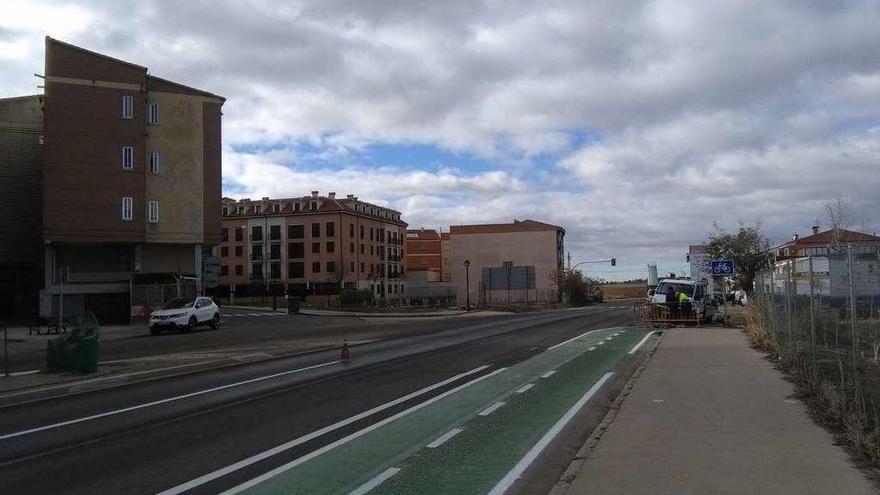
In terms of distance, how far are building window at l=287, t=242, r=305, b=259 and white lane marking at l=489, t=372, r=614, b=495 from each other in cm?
9709

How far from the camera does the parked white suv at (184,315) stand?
1380 inches

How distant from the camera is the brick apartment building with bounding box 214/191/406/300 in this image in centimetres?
10412

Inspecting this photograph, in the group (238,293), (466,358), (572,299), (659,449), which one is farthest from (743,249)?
(238,293)

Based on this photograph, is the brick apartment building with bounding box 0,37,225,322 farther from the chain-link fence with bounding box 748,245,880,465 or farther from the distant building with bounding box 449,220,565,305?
the distant building with bounding box 449,220,565,305

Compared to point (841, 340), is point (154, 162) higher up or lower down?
higher up

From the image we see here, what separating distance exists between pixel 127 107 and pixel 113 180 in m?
4.82

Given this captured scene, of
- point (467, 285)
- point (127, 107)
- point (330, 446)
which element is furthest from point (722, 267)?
point (467, 285)

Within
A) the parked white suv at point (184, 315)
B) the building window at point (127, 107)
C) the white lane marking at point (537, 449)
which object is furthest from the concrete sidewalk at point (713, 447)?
the building window at point (127, 107)

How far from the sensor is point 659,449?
24.9 feet

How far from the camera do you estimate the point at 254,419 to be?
33.8 feet

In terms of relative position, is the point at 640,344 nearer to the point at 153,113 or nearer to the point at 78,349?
the point at 78,349

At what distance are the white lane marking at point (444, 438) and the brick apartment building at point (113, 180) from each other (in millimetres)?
39593

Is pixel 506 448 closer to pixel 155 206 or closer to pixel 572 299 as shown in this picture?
pixel 155 206

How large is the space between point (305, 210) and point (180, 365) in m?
91.4
